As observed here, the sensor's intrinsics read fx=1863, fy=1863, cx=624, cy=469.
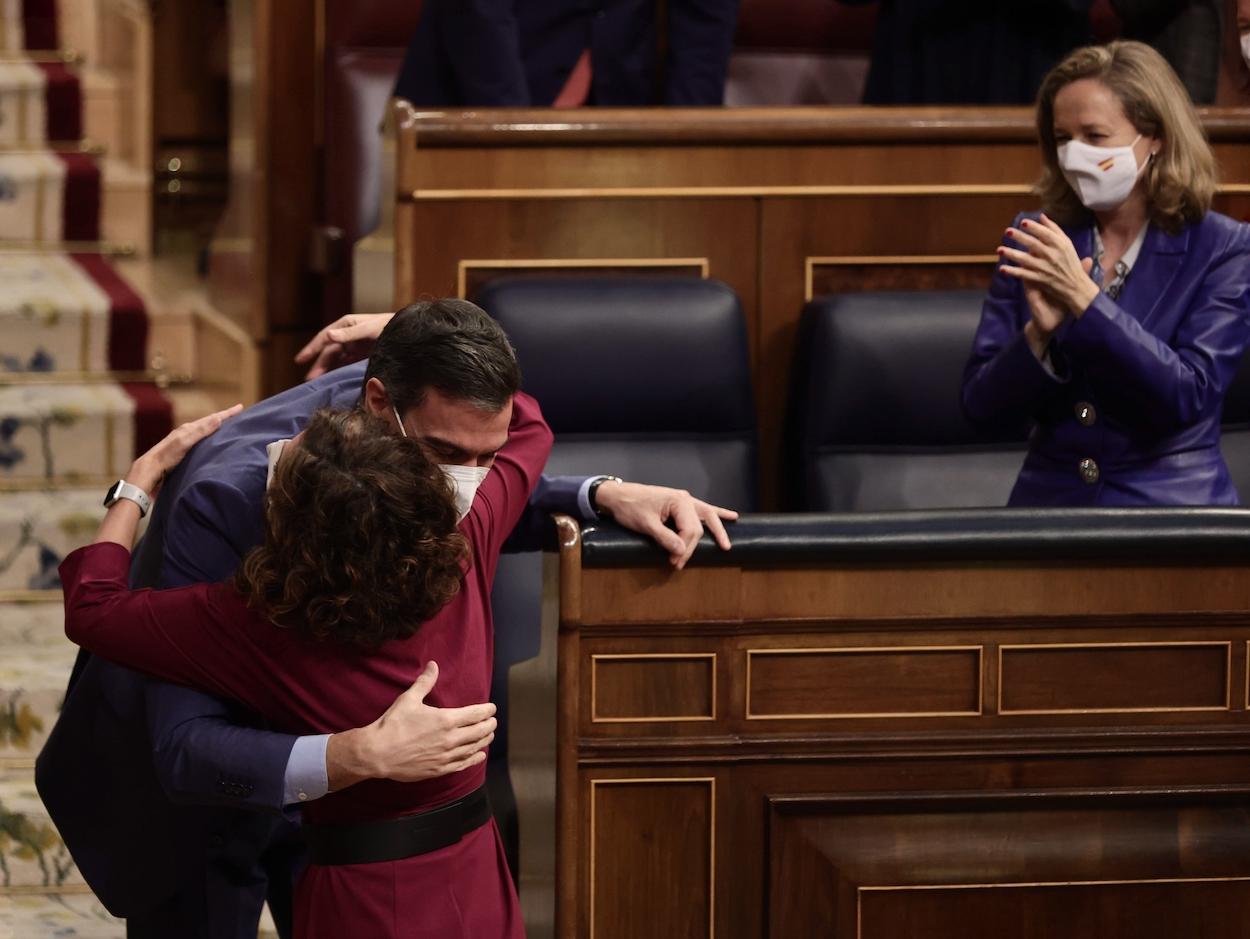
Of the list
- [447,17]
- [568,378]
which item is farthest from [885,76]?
[568,378]

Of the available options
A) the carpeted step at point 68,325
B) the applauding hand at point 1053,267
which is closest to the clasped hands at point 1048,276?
the applauding hand at point 1053,267

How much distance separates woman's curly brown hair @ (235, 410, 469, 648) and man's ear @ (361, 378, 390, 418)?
0.38ft

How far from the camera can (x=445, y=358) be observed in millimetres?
1202

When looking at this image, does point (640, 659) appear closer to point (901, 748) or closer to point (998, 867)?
point (901, 748)

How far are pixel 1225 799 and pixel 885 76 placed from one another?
4.23 feet

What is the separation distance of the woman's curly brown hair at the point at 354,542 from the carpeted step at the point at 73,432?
1355mm

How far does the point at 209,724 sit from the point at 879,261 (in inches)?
45.8

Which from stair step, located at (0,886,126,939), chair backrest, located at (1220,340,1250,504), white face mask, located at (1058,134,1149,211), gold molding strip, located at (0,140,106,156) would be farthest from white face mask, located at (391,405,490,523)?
gold molding strip, located at (0,140,106,156)

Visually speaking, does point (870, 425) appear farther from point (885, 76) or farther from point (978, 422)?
point (885, 76)

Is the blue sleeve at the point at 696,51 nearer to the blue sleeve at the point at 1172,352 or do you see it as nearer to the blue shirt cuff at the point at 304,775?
the blue sleeve at the point at 1172,352

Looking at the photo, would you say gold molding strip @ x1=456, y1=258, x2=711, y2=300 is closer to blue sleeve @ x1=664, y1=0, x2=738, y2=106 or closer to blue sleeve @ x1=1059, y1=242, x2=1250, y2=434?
blue sleeve @ x1=664, y1=0, x2=738, y2=106

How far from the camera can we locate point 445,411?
1.21 metres

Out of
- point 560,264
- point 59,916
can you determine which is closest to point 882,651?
point 560,264

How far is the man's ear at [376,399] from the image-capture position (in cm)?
123
